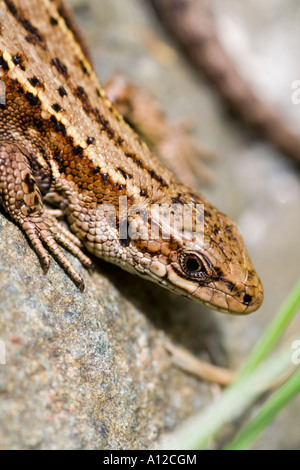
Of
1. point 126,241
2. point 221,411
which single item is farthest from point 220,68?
point 221,411

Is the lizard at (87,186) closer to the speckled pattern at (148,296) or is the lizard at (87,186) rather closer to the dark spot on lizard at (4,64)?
the dark spot on lizard at (4,64)

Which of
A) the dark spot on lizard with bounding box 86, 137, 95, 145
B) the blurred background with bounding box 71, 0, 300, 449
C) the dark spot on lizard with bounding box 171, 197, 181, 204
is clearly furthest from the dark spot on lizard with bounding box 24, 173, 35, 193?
the blurred background with bounding box 71, 0, 300, 449

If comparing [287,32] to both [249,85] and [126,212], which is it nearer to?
[249,85]

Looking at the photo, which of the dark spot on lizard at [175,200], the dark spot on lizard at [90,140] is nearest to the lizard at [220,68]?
the dark spot on lizard at [175,200]

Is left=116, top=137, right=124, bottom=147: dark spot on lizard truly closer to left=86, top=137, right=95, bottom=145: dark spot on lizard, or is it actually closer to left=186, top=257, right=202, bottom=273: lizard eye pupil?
left=86, top=137, right=95, bottom=145: dark spot on lizard

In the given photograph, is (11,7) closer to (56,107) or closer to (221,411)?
(56,107)

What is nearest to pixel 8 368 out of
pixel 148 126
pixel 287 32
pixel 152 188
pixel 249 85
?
pixel 152 188
